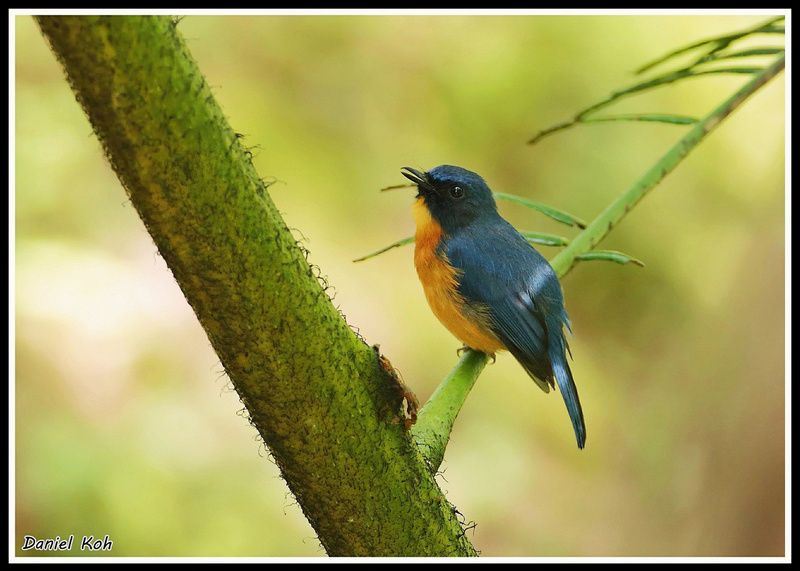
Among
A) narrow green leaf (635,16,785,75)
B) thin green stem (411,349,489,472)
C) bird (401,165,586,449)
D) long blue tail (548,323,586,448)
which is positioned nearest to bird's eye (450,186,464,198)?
bird (401,165,586,449)

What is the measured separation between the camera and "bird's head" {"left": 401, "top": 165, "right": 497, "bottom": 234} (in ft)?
11.4

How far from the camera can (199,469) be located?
152 inches

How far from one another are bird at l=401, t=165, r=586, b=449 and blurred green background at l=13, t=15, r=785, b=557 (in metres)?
0.79

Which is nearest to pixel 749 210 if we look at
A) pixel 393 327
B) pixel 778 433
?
pixel 778 433

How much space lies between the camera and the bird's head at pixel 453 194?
347 cm

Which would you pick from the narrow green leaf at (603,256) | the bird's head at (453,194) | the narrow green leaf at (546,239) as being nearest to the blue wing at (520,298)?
the bird's head at (453,194)

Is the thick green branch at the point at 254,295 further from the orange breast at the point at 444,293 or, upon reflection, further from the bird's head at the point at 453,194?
the bird's head at the point at 453,194

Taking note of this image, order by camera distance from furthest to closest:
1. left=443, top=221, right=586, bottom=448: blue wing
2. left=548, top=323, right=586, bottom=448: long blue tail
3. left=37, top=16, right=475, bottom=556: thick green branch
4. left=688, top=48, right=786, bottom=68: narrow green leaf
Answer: left=443, top=221, right=586, bottom=448: blue wing, left=548, top=323, right=586, bottom=448: long blue tail, left=688, top=48, right=786, bottom=68: narrow green leaf, left=37, top=16, right=475, bottom=556: thick green branch

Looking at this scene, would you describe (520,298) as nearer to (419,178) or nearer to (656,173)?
(419,178)

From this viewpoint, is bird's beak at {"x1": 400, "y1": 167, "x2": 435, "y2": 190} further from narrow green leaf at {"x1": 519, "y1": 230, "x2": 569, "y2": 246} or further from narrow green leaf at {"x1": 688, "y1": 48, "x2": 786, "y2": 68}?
narrow green leaf at {"x1": 688, "y1": 48, "x2": 786, "y2": 68}

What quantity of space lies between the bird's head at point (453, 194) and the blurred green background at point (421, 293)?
0.77m

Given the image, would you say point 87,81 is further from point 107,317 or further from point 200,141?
point 107,317

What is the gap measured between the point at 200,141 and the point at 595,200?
13.6ft

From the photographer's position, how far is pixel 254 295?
1.14 meters
